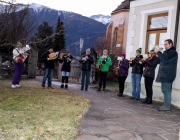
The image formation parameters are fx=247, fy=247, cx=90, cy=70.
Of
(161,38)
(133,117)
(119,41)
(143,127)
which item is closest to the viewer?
(143,127)

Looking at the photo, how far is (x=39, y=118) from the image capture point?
195 inches

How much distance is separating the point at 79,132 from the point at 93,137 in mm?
314

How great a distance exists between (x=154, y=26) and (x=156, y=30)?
0.70 ft

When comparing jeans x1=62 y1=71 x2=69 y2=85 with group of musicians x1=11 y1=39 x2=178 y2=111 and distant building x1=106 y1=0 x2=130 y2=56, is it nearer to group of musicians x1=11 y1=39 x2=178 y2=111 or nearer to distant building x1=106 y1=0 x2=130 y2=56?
group of musicians x1=11 y1=39 x2=178 y2=111

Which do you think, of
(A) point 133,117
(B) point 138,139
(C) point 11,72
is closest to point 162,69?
(A) point 133,117

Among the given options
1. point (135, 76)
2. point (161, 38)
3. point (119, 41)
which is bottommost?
point (135, 76)

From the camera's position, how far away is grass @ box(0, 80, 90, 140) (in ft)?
13.0

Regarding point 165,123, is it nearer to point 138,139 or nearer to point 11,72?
point 138,139

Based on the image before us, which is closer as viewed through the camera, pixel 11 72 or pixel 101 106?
pixel 101 106

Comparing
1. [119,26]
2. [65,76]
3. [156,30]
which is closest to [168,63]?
[156,30]

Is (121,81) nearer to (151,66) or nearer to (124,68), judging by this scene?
(124,68)

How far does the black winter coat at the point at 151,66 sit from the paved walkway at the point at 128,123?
1134 millimetres

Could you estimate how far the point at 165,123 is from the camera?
546cm

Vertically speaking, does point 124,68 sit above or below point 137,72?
above
